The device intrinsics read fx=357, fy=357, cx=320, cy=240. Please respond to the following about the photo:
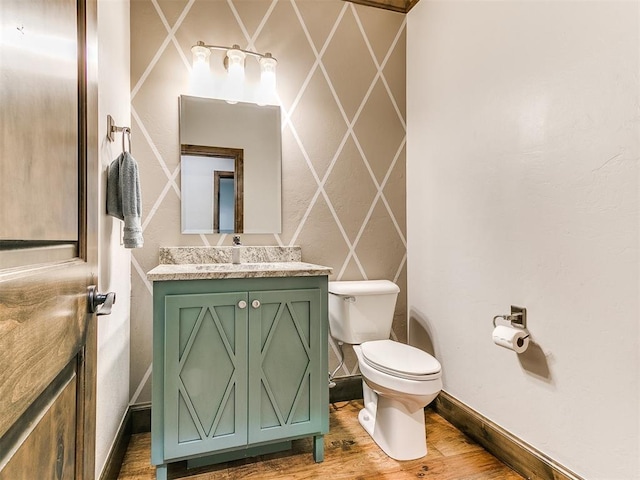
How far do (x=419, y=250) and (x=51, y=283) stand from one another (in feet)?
6.89

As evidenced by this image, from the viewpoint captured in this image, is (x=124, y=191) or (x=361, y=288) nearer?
(x=124, y=191)

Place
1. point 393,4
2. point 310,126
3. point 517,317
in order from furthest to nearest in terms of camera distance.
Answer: point 393,4 < point 310,126 < point 517,317

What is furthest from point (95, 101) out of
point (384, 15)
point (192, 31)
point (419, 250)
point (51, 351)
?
point (384, 15)

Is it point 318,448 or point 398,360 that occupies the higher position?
point 398,360

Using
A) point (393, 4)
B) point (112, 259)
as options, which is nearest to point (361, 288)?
point (112, 259)

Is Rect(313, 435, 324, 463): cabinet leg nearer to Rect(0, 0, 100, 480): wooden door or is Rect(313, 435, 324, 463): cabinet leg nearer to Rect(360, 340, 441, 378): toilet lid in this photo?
Rect(360, 340, 441, 378): toilet lid

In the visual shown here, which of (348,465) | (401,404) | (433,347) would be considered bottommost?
(348,465)

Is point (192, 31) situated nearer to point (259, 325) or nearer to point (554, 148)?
point (259, 325)

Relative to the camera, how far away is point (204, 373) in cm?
153

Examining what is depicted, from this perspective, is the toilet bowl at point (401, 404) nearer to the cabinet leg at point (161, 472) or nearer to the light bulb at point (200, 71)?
the cabinet leg at point (161, 472)

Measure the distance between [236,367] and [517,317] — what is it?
50.0 inches

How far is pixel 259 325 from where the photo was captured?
5.27ft

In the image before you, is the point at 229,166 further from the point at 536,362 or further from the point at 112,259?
the point at 536,362

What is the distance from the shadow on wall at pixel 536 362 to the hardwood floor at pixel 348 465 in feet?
1.58
